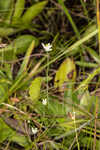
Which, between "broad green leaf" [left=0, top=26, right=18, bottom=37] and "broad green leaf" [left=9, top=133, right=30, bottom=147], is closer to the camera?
"broad green leaf" [left=9, top=133, right=30, bottom=147]

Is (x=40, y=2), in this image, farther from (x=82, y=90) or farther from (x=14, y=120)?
(x=14, y=120)

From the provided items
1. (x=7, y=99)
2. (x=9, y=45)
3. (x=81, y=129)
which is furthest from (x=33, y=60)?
(x=81, y=129)

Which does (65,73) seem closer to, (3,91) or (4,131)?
(3,91)

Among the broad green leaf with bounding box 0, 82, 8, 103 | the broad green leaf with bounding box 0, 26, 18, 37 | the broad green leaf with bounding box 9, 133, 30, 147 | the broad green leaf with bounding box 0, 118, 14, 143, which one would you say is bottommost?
the broad green leaf with bounding box 9, 133, 30, 147

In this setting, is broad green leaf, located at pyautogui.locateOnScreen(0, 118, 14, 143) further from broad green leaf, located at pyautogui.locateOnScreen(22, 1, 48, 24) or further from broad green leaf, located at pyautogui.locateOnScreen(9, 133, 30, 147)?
broad green leaf, located at pyautogui.locateOnScreen(22, 1, 48, 24)

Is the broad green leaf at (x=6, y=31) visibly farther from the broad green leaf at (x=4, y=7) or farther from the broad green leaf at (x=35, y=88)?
the broad green leaf at (x=35, y=88)

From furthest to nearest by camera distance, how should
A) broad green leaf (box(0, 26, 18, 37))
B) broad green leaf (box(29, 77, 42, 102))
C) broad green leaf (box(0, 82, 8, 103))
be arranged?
broad green leaf (box(0, 26, 18, 37))
broad green leaf (box(0, 82, 8, 103))
broad green leaf (box(29, 77, 42, 102))

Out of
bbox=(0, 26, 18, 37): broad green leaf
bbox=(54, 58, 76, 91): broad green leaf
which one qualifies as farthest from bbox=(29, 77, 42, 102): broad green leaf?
bbox=(0, 26, 18, 37): broad green leaf

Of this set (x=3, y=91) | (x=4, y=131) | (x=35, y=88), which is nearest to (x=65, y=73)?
(x=35, y=88)
